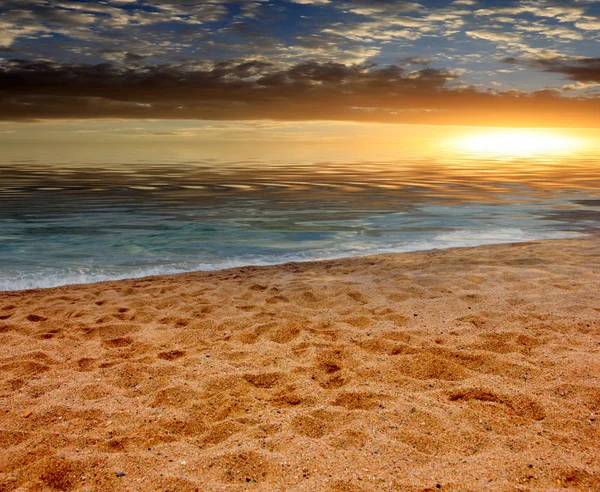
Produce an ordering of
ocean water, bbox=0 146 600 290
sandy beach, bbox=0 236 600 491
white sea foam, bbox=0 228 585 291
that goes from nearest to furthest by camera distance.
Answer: sandy beach, bbox=0 236 600 491 → white sea foam, bbox=0 228 585 291 → ocean water, bbox=0 146 600 290

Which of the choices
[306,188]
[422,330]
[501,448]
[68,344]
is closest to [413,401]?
[501,448]

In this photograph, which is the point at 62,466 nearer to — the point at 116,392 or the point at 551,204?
the point at 116,392

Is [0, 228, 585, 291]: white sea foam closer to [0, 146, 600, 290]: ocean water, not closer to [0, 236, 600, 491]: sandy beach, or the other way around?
[0, 146, 600, 290]: ocean water

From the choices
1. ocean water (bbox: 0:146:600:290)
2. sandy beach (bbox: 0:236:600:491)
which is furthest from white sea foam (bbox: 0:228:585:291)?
sandy beach (bbox: 0:236:600:491)

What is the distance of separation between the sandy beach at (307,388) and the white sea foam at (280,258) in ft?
5.57

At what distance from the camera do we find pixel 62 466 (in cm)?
335

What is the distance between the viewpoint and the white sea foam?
30.3 feet

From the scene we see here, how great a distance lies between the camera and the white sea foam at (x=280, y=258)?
30.3 feet

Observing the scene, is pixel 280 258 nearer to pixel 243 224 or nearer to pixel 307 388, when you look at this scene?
pixel 243 224

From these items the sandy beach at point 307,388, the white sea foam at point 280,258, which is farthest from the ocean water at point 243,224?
the sandy beach at point 307,388

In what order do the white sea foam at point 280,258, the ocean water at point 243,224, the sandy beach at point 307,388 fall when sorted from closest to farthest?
the sandy beach at point 307,388 < the white sea foam at point 280,258 < the ocean water at point 243,224

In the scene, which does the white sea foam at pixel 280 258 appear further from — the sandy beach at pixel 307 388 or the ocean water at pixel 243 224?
the sandy beach at pixel 307 388

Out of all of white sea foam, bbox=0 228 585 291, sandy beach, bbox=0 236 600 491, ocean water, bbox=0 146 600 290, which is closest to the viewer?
sandy beach, bbox=0 236 600 491

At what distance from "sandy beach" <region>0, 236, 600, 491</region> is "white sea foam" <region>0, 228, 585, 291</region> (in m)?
1.70
